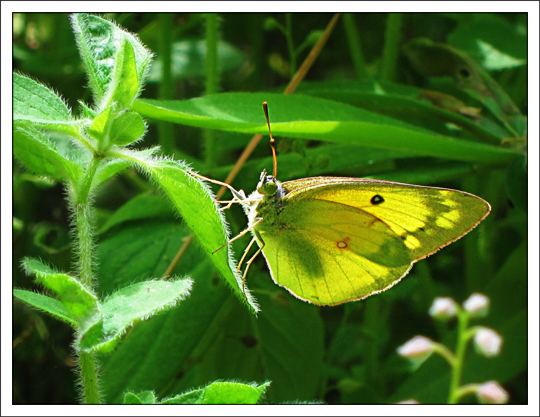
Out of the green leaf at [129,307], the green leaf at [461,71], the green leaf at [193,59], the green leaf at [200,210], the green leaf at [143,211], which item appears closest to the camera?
the green leaf at [129,307]

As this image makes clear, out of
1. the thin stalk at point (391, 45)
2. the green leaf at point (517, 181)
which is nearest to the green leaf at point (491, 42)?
the thin stalk at point (391, 45)

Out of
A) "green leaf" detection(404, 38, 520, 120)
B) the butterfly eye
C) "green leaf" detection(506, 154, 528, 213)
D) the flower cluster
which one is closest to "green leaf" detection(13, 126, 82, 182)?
the butterfly eye

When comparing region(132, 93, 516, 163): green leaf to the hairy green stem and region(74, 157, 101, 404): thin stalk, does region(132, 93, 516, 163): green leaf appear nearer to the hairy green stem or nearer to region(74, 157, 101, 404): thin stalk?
region(74, 157, 101, 404): thin stalk

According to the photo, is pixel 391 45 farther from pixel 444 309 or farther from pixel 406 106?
pixel 444 309

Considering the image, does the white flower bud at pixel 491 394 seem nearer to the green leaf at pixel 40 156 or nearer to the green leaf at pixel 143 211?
the green leaf at pixel 143 211

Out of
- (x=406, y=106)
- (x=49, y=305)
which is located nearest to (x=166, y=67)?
(x=406, y=106)

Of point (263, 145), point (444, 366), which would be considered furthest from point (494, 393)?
point (263, 145)

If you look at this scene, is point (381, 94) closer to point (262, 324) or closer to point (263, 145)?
point (263, 145)
